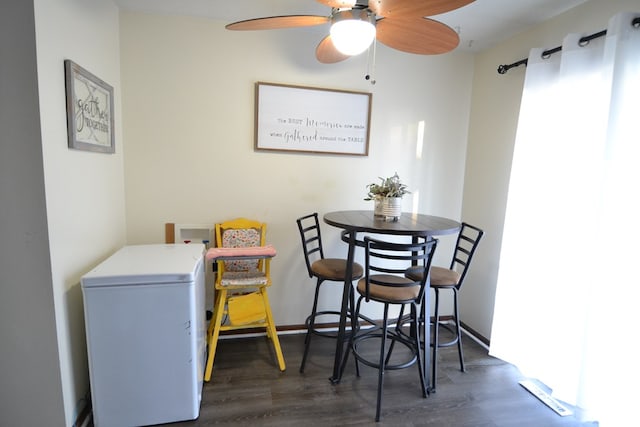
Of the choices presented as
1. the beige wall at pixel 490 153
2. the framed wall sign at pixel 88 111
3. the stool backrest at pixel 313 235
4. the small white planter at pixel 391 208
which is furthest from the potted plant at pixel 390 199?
the framed wall sign at pixel 88 111

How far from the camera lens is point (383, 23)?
1476 millimetres

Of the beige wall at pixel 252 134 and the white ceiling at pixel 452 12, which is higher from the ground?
the white ceiling at pixel 452 12

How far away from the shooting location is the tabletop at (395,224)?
5.74 feet

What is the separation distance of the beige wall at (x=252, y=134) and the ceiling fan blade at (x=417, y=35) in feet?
2.94

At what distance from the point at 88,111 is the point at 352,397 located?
2184mm

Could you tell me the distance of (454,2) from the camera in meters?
1.20

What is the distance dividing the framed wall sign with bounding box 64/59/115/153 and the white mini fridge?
0.67 meters

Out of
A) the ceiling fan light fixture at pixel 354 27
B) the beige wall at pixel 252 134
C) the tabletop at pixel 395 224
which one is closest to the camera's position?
the ceiling fan light fixture at pixel 354 27

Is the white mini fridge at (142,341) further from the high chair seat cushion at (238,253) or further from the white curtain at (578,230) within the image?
the white curtain at (578,230)

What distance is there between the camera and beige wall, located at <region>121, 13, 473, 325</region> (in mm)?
2271

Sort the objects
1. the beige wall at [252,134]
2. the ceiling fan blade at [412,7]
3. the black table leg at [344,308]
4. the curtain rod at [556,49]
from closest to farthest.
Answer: the ceiling fan blade at [412,7]
the curtain rod at [556,49]
the black table leg at [344,308]
the beige wall at [252,134]

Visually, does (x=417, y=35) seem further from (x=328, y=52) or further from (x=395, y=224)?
(x=395, y=224)

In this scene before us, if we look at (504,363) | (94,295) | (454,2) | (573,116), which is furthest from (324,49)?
(504,363)

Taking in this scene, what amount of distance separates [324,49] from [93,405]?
2.24m
